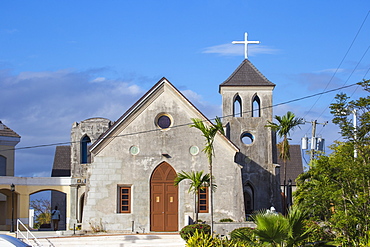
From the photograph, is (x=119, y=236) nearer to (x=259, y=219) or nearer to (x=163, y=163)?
(x=163, y=163)

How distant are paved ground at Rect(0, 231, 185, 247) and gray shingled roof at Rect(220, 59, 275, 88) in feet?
43.3

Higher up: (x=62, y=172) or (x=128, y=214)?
(x=62, y=172)

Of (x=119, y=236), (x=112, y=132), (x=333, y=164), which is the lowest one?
(x=119, y=236)

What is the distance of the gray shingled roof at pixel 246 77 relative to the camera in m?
43.4

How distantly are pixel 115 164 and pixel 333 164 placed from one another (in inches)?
675

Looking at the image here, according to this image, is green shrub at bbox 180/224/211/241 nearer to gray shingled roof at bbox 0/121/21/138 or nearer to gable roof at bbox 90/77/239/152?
gable roof at bbox 90/77/239/152

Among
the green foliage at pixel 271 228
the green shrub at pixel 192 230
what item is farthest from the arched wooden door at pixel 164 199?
the green foliage at pixel 271 228

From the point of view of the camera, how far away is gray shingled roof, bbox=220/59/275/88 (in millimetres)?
43406

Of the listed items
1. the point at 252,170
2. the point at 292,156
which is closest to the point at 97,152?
the point at 252,170

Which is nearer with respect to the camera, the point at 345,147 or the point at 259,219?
the point at 259,219

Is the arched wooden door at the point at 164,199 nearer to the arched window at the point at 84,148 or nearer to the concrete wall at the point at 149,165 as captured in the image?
the concrete wall at the point at 149,165

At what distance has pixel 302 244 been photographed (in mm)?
22750

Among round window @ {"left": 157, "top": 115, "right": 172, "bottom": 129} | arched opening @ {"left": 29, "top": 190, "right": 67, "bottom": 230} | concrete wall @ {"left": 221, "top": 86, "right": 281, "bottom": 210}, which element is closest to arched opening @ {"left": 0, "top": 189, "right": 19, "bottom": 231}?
arched opening @ {"left": 29, "top": 190, "right": 67, "bottom": 230}

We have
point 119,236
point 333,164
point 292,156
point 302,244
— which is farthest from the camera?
point 292,156
